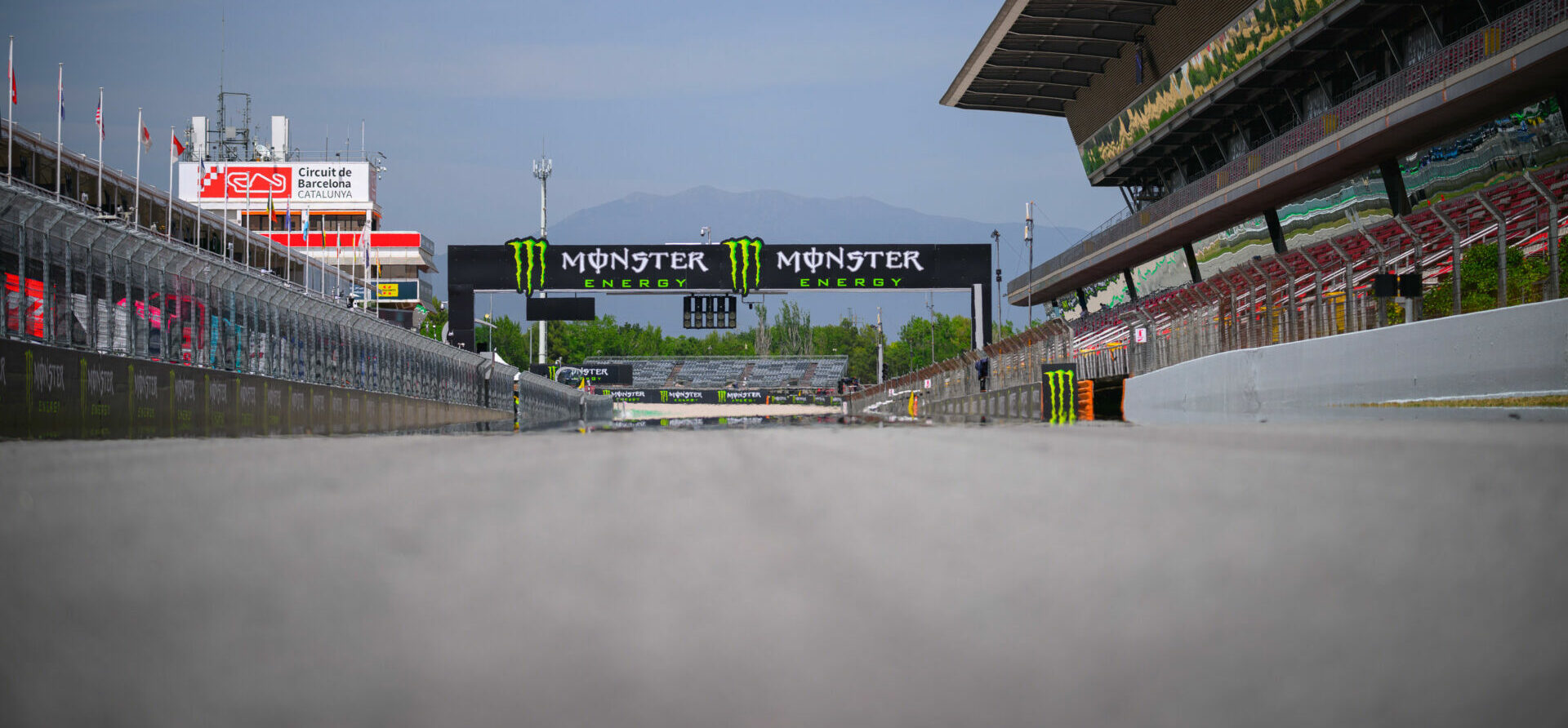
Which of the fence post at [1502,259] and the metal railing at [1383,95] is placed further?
the metal railing at [1383,95]

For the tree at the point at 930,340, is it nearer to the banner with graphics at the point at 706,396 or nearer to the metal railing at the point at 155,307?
the banner with graphics at the point at 706,396

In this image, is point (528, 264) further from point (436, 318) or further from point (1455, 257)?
point (436, 318)

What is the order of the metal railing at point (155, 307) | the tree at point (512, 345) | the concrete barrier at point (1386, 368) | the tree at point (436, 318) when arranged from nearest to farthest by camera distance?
the metal railing at point (155, 307), the concrete barrier at point (1386, 368), the tree at point (436, 318), the tree at point (512, 345)

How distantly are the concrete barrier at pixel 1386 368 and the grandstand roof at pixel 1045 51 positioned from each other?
24496 mm

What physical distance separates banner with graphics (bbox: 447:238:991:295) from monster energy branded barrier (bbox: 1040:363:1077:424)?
42.4 feet

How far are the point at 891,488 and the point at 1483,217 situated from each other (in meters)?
10.5

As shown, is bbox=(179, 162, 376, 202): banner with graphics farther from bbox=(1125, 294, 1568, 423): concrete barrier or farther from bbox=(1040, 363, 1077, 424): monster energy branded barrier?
bbox=(1125, 294, 1568, 423): concrete barrier

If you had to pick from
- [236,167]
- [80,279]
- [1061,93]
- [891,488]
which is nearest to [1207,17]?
[1061,93]

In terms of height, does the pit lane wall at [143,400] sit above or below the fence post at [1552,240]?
below

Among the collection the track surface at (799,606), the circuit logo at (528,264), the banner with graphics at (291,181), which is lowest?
A: the track surface at (799,606)

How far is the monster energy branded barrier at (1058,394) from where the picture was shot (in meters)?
23.7

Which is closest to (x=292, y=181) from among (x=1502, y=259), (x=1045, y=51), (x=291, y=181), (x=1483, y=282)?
(x=291, y=181)

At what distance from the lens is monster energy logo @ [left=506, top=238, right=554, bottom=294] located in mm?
37000

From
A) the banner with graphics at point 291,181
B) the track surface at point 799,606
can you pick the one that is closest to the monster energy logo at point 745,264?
the track surface at point 799,606
